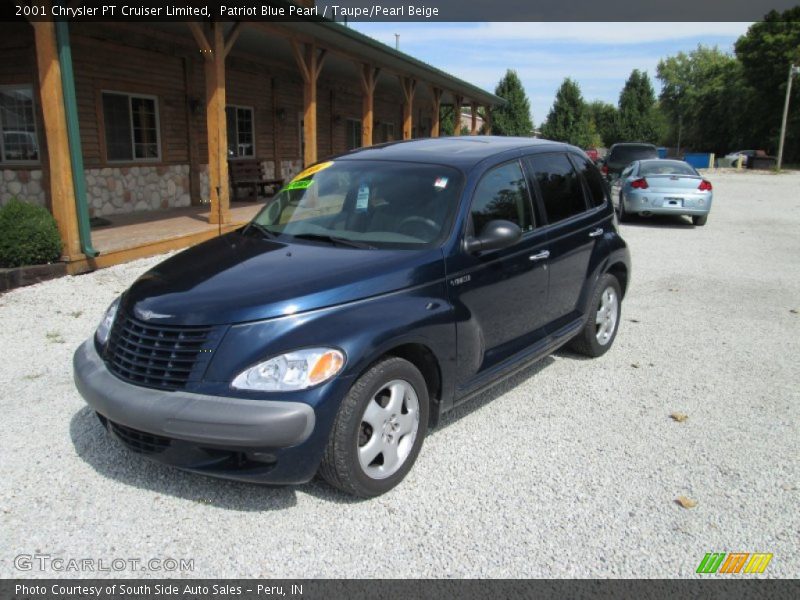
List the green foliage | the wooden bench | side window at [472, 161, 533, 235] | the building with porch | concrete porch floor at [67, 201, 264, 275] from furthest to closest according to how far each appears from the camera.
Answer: the wooden bench → concrete porch floor at [67, 201, 264, 275] → the building with porch → the green foliage → side window at [472, 161, 533, 235]

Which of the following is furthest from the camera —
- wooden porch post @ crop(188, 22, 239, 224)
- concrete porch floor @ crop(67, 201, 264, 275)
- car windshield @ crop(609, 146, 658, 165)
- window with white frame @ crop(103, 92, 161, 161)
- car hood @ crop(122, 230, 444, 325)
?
car windshield @ crop(609, 146, 658, 165)

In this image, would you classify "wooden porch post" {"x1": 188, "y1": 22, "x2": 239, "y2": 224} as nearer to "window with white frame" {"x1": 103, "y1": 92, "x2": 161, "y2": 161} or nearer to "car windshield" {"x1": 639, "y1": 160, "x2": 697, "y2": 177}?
"window with white frame" {"x1": 103, "y1": 92, "x2": 161, "y2": 161}

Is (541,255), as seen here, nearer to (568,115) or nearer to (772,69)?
(568,115)

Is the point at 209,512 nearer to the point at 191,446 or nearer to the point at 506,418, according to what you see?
the point at 191,446

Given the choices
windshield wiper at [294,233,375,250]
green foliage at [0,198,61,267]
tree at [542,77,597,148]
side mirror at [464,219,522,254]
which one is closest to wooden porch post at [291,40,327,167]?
green foliage at [0,198,61,267]

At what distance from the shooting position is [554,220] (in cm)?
461

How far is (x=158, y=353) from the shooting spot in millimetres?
2994

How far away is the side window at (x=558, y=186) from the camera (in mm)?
4588

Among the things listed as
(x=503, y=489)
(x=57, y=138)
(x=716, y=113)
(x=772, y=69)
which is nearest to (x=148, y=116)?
(x=57, y=138)

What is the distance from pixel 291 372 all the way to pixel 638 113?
69.7m

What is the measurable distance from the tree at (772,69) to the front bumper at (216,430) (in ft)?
198

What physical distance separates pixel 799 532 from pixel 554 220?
2434mm

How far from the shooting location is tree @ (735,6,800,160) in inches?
2078

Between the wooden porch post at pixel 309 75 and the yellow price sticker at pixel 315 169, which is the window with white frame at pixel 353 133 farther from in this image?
the yellow price sticker at pixel 315 169
